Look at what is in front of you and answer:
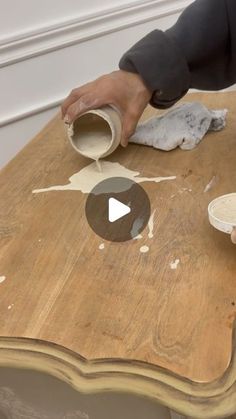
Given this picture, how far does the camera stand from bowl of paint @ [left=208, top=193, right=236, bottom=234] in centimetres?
65

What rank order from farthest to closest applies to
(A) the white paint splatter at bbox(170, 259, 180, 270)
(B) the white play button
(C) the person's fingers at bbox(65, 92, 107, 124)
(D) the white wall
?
(D) the white wall, (C) the person's fingers at bbox(65, 92, 107, 124), (B) the white play button, (A) the white paint splatter at bbox(170, 259, 180, 270)

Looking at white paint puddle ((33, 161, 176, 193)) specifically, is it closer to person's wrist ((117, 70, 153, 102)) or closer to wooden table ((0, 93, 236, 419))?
wooden table ((0, 93, 236, 419))

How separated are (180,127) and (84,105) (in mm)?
185

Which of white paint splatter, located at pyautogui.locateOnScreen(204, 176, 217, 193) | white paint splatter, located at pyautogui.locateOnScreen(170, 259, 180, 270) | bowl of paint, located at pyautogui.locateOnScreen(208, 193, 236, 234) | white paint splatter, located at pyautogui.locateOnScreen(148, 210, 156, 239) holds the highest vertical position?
bowl of paint, located at pyautogui.locateOnScreen(208, 193, 236, 234)

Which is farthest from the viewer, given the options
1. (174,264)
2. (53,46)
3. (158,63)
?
(53,46)

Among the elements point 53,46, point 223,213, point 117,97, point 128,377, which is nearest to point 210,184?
point 223,213

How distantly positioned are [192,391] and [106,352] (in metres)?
0.10

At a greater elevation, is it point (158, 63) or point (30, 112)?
point (158, 63)

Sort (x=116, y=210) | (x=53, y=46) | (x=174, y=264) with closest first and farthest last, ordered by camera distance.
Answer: (x=174, y=264)
(x=116, y=210)
(x=53, y=46)

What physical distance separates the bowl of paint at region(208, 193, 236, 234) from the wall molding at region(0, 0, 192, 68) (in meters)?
0.85

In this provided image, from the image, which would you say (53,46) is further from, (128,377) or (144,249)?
(128,377)

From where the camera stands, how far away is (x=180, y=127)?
0.92 metres

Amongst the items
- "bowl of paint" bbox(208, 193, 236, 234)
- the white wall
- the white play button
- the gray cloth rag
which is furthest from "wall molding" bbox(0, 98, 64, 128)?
"bowl of paint" bbox(208, 193, 236, 234)

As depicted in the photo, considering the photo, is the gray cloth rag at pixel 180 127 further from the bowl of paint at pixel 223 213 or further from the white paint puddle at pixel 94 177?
the bowl of paint at pixel 223 213
